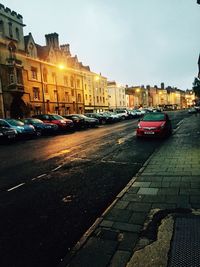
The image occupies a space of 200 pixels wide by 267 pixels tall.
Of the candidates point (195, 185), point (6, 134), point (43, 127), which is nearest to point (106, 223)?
point (195, 185)

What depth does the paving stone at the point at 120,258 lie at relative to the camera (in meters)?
3.34

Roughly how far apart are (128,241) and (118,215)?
3.08 ft

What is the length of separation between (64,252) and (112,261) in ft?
2.57

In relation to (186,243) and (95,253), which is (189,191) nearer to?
(186,243)

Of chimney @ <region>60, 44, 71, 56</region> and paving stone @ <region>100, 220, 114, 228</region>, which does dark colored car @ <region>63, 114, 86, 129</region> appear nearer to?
paving stone @ <region>100, 220, 114, 228</region>

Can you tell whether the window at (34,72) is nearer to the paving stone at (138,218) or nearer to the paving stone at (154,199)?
the paving stone at (154,199)

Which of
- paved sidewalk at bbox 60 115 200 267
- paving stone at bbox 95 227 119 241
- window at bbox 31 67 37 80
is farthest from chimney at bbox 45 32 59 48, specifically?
paving stone at bbox 95 227 119 241

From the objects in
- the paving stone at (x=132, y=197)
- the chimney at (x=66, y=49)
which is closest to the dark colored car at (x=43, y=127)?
the paving stone at (x=132, y=197)

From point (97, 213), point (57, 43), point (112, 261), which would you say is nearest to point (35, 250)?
point (112, 261)

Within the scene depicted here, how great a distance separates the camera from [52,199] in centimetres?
609

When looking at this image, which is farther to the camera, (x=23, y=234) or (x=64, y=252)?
(x=23, y=234)

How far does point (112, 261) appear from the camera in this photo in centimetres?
341

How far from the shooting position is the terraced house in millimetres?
34781

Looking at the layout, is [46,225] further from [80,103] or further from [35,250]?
[80,103]
